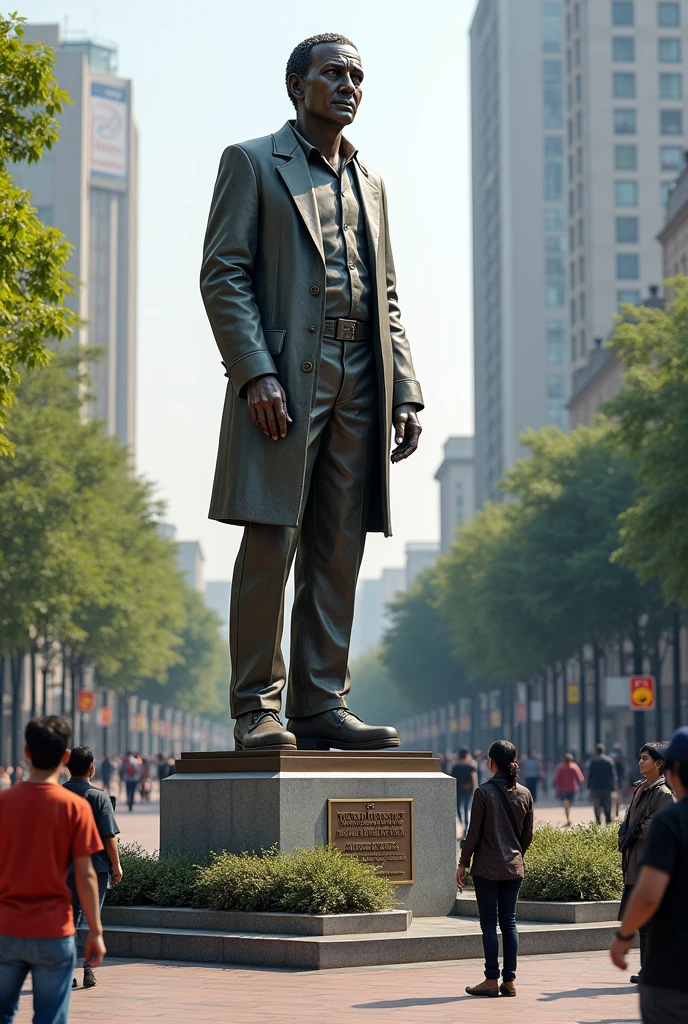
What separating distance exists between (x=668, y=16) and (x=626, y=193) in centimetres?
1355

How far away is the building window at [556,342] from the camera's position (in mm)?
140625

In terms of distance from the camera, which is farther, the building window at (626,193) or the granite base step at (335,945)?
the building window at (626,193)

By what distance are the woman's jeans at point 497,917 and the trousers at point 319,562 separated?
2.01 m

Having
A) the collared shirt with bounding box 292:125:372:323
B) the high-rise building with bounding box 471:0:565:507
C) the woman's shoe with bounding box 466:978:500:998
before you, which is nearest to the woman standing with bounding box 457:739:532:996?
the woman's shoe with bounding box 466:978:500:998

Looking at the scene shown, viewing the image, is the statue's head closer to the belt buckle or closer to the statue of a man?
the statue of a man

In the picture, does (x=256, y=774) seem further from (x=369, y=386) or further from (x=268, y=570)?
(x=369, y=386)

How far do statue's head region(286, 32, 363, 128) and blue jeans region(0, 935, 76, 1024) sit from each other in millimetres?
7034

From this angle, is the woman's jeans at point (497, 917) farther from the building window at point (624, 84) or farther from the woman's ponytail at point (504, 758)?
the building window at point (624, 84)

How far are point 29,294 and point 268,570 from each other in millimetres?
10627

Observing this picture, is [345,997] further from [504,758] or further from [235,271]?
[235,271]

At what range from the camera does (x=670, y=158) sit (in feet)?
367

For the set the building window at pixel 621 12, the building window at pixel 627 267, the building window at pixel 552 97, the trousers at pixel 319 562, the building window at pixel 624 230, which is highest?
the building window at pixel 552 97

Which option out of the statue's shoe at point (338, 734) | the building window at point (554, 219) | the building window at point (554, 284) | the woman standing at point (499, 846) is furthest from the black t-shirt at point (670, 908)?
the building window at point (554, 219)

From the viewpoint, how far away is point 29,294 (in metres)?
21.1
